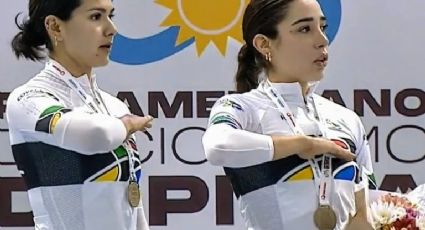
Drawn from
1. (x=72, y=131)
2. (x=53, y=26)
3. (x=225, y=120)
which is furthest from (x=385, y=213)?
(x=53, y=26)

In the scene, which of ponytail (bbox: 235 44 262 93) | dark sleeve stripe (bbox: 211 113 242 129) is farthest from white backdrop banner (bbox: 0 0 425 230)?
dark sleeve stripe (bbox: 211 113 242 129)

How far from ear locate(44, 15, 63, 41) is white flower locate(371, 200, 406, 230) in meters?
0.86

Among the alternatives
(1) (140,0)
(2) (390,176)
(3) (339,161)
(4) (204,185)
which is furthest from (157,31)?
(3) (339,161)

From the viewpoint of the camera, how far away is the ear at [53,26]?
6.54 ft

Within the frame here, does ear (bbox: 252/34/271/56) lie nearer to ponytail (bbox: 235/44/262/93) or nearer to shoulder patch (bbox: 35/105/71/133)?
ponytail (bbox: 235/44/262/93)

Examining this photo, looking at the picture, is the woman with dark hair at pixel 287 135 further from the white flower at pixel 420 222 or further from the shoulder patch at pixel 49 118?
the shoulder patch at pixel 49 118

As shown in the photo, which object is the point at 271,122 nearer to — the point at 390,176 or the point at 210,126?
the point at 210,126

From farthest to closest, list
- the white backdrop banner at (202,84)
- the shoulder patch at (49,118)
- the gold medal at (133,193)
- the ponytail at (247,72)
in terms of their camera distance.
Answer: the white backdrop banner at (202,84) < the ponytail at (247,72) < the gold medal at (133,193) < the shoulder patch at (49,118)

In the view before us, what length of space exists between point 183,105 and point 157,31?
0.28m

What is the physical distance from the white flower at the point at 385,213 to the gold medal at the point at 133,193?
1.87ft

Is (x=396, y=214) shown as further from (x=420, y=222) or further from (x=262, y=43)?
(x=262, y=43)

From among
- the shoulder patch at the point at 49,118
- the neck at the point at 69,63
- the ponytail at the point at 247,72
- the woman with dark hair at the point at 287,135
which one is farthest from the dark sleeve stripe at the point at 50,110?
the ponytail at the point at 247,72

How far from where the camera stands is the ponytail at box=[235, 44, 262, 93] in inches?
83.0

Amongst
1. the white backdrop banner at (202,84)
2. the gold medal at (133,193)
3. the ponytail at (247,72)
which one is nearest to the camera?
the gold medal at (133,193)
